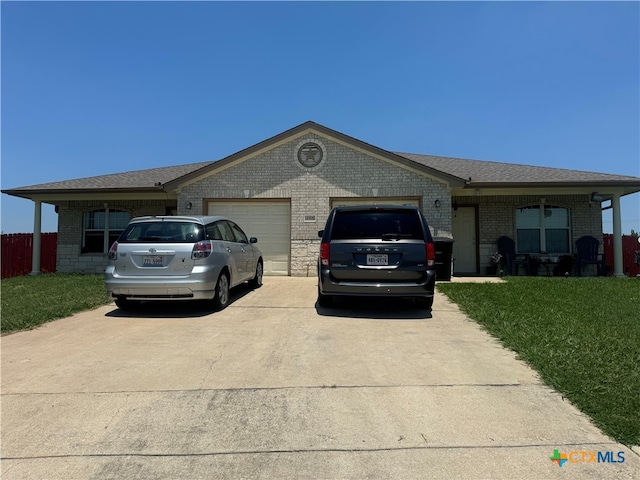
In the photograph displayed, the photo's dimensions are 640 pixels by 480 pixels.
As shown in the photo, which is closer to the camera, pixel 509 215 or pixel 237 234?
A: pixel 237 234

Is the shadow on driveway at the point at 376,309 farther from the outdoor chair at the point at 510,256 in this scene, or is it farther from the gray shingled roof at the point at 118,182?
the gray shingled roof at the point at 118,182

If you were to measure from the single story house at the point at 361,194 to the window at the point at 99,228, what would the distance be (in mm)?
1494

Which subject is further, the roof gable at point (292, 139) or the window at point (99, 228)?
the window at point (99, 228)

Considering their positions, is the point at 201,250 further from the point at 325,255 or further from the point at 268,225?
the point at 268,225

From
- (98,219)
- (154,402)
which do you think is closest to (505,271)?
(154,402)

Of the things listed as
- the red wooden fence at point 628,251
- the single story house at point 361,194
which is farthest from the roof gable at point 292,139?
the red wooden fence at point 628,251

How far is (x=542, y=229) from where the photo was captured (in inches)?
529

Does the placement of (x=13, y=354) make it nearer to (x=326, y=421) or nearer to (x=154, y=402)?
(x=154, y=402)

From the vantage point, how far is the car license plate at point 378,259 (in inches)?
241

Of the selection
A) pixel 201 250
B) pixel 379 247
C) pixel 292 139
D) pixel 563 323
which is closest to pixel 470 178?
pixel 292 139

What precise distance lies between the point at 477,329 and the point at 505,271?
862 cm

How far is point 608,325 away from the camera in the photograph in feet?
17.5

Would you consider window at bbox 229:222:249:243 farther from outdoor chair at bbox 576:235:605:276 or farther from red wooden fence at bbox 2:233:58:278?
outdoor chair at bbox 576:235:605:276

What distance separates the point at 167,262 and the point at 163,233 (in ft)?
1.81
